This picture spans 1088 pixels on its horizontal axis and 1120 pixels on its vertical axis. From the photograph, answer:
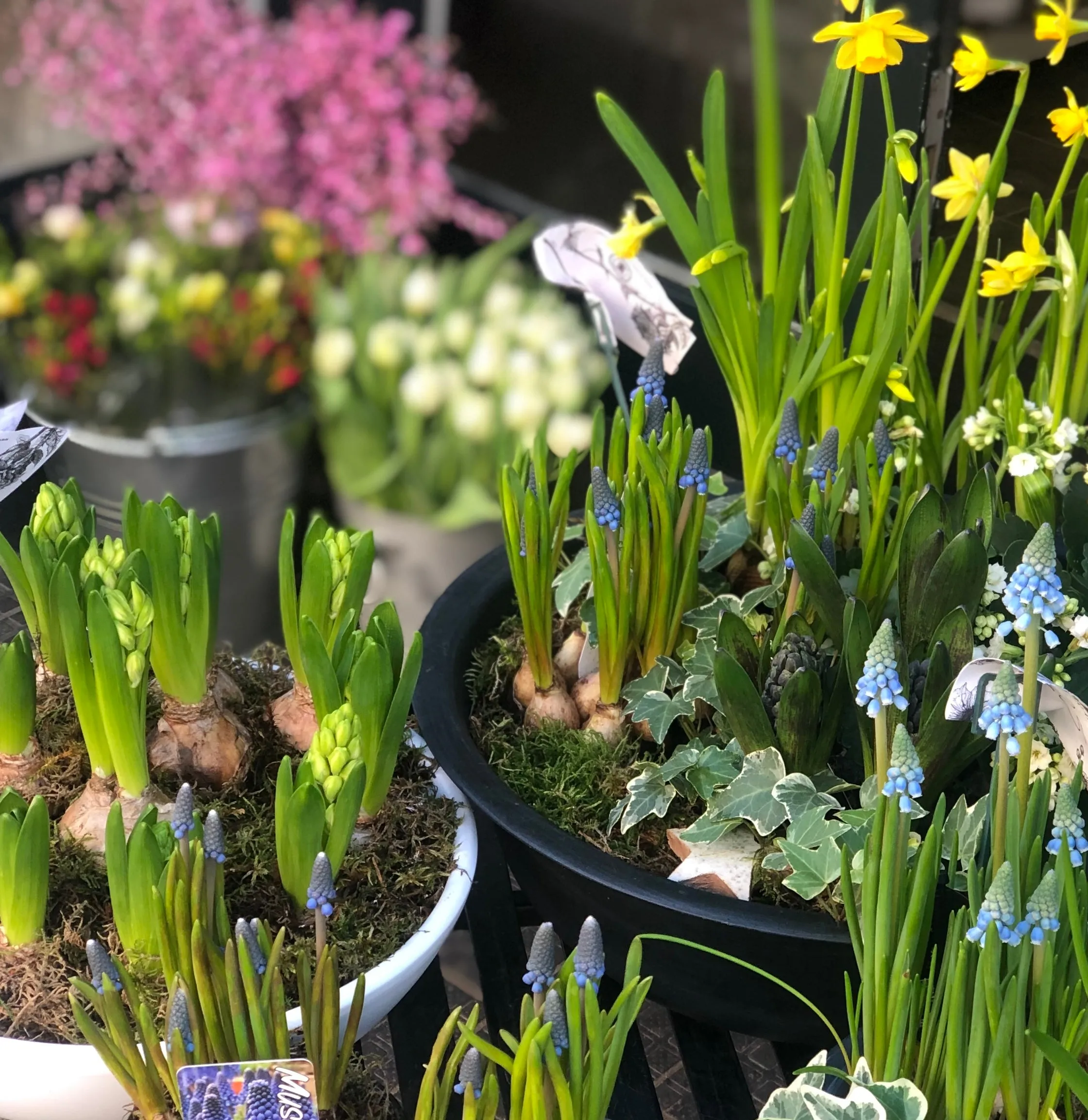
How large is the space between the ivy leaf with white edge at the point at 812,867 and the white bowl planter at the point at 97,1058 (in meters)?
0.18

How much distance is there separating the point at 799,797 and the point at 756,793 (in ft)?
0.08

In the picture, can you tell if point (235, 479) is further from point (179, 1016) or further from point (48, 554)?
point (179, 1016)

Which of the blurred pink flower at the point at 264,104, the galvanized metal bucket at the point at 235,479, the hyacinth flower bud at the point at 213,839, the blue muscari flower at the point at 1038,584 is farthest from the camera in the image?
the galvanized metal bucket at the point at 235,479

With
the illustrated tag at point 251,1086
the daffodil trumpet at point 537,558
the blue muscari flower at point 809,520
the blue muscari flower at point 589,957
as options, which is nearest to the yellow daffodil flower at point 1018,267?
the blue muscari flower at point 809,520

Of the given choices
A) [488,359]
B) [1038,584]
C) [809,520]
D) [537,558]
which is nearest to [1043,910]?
[1038,584]

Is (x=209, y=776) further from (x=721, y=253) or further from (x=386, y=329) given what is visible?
(x=386, y=329)

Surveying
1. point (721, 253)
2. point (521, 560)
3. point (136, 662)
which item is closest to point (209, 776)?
point (136, 662)

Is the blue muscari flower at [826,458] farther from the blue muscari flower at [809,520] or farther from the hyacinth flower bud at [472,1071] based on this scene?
the hyacinth flower bud at [472,1071]

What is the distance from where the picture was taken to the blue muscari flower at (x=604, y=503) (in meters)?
0.80

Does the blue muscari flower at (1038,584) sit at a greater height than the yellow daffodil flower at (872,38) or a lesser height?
lesser

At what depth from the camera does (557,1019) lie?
1.83 ft

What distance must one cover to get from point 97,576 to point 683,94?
0.91 m

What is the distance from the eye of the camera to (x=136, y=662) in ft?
2.32

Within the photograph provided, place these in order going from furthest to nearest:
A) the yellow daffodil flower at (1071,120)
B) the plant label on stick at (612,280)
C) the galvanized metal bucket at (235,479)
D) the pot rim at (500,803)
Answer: the galvanized metal bucket at (235,479) < the plant label on stick at (612,280) < the yellow daffodil flower at (1071,120) < the pot rim at (500,803)
